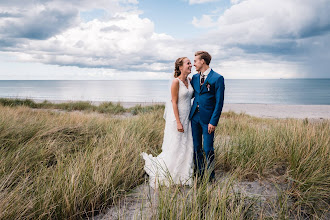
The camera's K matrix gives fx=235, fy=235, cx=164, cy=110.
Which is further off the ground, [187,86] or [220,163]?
[187,86]

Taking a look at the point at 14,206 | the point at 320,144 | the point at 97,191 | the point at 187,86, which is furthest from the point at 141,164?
the point at 320,144

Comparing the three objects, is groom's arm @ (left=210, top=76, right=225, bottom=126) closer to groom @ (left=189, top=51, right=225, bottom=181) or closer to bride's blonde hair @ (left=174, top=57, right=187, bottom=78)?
groom @ (left=189, top=51, right=225, bottom=181)

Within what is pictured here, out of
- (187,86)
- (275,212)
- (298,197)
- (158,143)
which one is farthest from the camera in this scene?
(158,143)

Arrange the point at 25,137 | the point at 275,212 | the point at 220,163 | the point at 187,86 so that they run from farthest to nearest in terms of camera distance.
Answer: the point at 25,137
the point at 220,163
the point at 187,86
the point at 275,212

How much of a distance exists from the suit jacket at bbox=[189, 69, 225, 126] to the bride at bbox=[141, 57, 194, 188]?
0.68ft

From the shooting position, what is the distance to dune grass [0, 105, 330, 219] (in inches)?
98.1

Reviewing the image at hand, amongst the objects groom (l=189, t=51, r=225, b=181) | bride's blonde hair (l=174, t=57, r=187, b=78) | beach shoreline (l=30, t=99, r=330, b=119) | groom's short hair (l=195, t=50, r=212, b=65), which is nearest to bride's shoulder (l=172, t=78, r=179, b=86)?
bride's blonde hair (l=174, t=57, r=187, b=78)

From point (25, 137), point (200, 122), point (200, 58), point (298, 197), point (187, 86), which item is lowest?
point (298, 197)

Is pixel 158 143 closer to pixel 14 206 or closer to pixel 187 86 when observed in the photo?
pixel 187 86

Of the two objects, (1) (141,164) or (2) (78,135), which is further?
(2) (78,135)

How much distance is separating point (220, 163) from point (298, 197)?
4.66 ft

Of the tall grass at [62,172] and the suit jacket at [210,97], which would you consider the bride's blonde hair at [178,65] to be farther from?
the tall grass at [62,172]

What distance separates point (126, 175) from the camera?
3670mm

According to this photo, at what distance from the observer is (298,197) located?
304 cm
